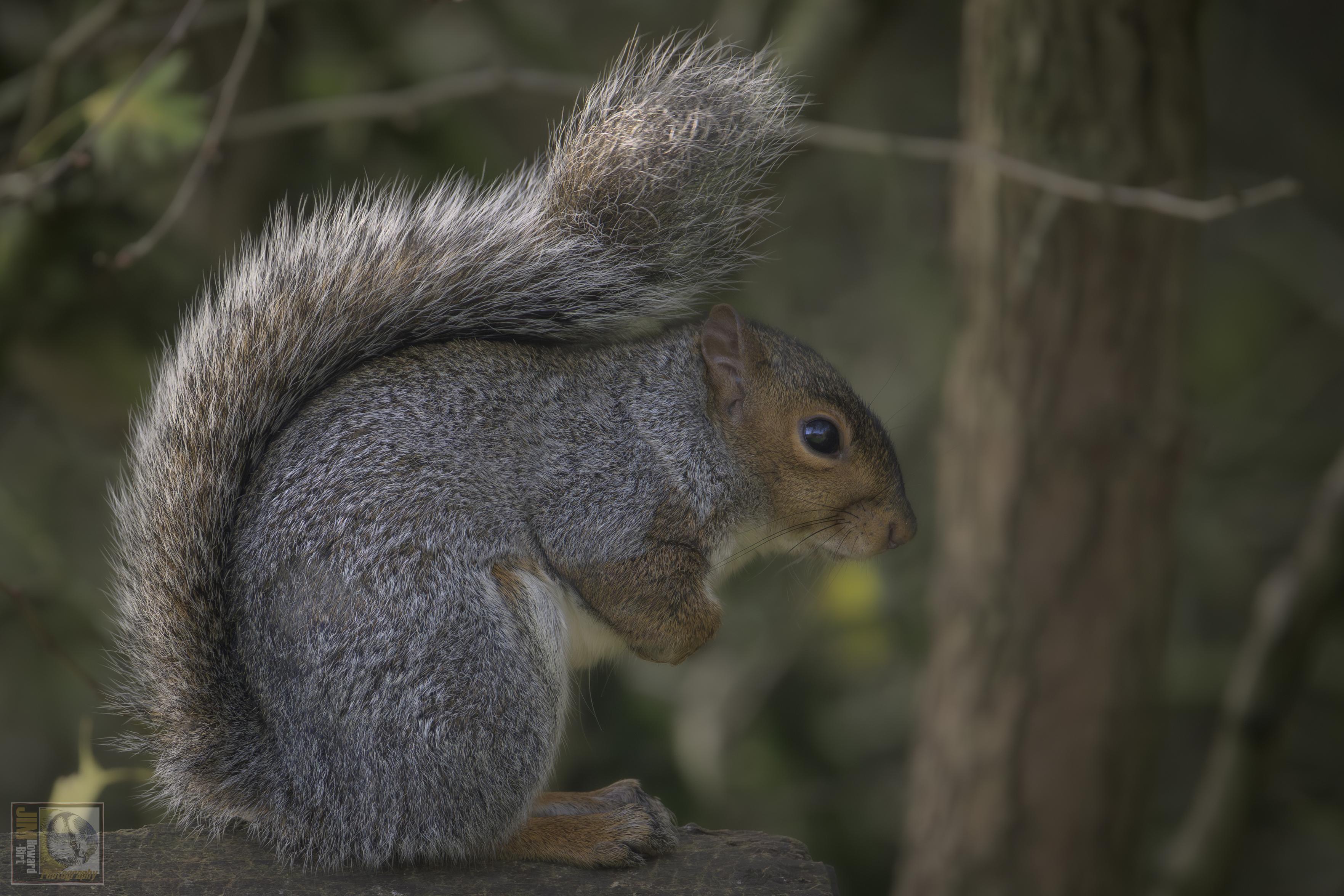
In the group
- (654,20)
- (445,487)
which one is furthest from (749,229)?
(654,20)

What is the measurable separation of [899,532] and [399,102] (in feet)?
5.37

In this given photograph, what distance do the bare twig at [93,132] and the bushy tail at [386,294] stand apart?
0.48 metres

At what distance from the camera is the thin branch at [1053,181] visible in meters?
2.14

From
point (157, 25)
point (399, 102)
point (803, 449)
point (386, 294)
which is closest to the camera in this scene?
point (386, 294)

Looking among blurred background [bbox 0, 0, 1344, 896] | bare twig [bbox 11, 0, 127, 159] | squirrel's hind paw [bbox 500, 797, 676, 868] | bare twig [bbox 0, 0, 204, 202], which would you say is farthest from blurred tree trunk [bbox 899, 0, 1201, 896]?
bare twig [bbox 11, 0, 127, 159]

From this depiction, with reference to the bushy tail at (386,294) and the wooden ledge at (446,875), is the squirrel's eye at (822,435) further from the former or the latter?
the wooden ledge at (446,875)

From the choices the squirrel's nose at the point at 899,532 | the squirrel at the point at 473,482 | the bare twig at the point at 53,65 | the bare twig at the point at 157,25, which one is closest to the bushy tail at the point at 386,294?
the squirrel at the point at 473,482

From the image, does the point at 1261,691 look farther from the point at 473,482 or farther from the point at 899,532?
the point at 473,482

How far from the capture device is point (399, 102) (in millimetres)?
2881

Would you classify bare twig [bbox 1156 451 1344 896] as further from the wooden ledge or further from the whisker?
the wooden ledge

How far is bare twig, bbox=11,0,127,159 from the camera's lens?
9.66 feet

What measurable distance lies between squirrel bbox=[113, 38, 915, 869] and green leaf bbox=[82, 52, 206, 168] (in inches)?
18.9

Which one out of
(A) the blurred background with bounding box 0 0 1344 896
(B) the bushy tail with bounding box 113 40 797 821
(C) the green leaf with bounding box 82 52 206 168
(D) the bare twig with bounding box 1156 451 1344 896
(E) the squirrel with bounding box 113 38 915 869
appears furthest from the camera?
(D) the bare twig with bounding box 1156 451 1344 896

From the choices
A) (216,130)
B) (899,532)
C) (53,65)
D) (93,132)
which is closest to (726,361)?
(899,532)
